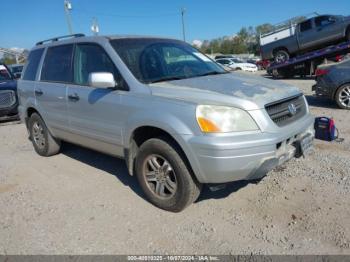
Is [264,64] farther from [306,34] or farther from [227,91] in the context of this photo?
[227,91]

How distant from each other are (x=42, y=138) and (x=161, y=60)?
2.84m

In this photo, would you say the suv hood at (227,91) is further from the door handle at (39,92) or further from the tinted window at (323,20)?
the tinted window at (323,20)

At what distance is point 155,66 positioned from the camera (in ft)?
12.8

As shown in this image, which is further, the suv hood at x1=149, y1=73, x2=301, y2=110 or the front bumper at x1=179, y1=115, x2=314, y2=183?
the suv hood at x1=149, y1=73, x2=301, y2=110

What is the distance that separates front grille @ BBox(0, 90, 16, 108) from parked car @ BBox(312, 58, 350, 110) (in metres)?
8.30

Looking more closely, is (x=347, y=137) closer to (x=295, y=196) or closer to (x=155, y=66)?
(x=295, y=196)

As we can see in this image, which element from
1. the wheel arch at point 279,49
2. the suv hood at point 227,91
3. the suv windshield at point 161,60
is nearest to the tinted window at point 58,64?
the suv windshield at point 161,60

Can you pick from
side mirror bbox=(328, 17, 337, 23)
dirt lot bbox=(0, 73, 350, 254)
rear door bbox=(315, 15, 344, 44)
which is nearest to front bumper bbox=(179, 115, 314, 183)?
dirt lot bbox=(0, 73, 350, 254)

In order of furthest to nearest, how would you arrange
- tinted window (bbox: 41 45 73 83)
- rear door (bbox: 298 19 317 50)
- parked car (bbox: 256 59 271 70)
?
parked car (bbox: 256 59 271 70)
rear door (bbox: 298 19 317 50)
tinted window (bbox: 41 45 73 83)

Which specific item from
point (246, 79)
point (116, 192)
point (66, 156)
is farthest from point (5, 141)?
point (246, 79)

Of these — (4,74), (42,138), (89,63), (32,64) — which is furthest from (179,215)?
(4,74)

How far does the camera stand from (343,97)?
772 cm

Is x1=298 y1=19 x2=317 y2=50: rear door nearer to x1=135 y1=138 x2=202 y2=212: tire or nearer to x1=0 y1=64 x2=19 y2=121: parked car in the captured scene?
x1=0 y1=64 x2=19 y2=121: parked car

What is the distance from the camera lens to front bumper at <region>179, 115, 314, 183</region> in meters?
2.95
